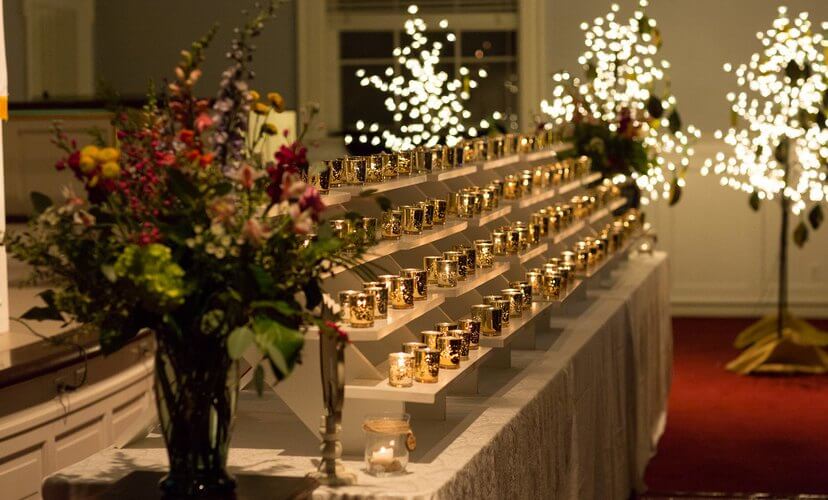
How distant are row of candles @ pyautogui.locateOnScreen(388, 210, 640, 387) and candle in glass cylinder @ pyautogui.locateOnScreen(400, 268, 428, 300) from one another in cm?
10

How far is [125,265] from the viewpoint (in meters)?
2.08

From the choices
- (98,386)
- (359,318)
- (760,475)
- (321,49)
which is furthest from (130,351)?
(321,49)

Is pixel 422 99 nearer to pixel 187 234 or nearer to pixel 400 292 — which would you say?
pixel 400 292

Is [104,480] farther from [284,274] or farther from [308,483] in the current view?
[284,274]

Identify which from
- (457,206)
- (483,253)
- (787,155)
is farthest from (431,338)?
(787,155)

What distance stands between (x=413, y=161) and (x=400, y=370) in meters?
1.08

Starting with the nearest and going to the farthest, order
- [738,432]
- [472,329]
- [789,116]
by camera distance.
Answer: [472,329] < [738,432] < [789,116]

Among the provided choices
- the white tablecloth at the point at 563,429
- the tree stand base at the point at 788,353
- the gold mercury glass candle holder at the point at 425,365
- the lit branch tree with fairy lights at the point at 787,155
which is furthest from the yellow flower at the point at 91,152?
the tree stand base at the point at 788,353

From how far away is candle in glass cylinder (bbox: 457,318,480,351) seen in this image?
3359 millimetres

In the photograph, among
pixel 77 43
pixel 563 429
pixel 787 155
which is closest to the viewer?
pixel 563 429

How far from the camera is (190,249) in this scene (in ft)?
7.17

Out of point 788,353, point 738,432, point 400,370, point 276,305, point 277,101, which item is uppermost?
point 277,101

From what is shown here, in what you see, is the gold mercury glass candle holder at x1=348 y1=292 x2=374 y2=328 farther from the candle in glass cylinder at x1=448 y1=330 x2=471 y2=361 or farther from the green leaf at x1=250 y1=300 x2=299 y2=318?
the green leaf at x1=250 y1=300 x2=299 y2=318

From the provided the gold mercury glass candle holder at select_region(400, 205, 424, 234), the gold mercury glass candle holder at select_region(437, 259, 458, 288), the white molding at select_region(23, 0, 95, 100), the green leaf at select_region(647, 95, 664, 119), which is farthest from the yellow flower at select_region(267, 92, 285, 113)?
the white molding at select_region(23, 0, 95, 100)
